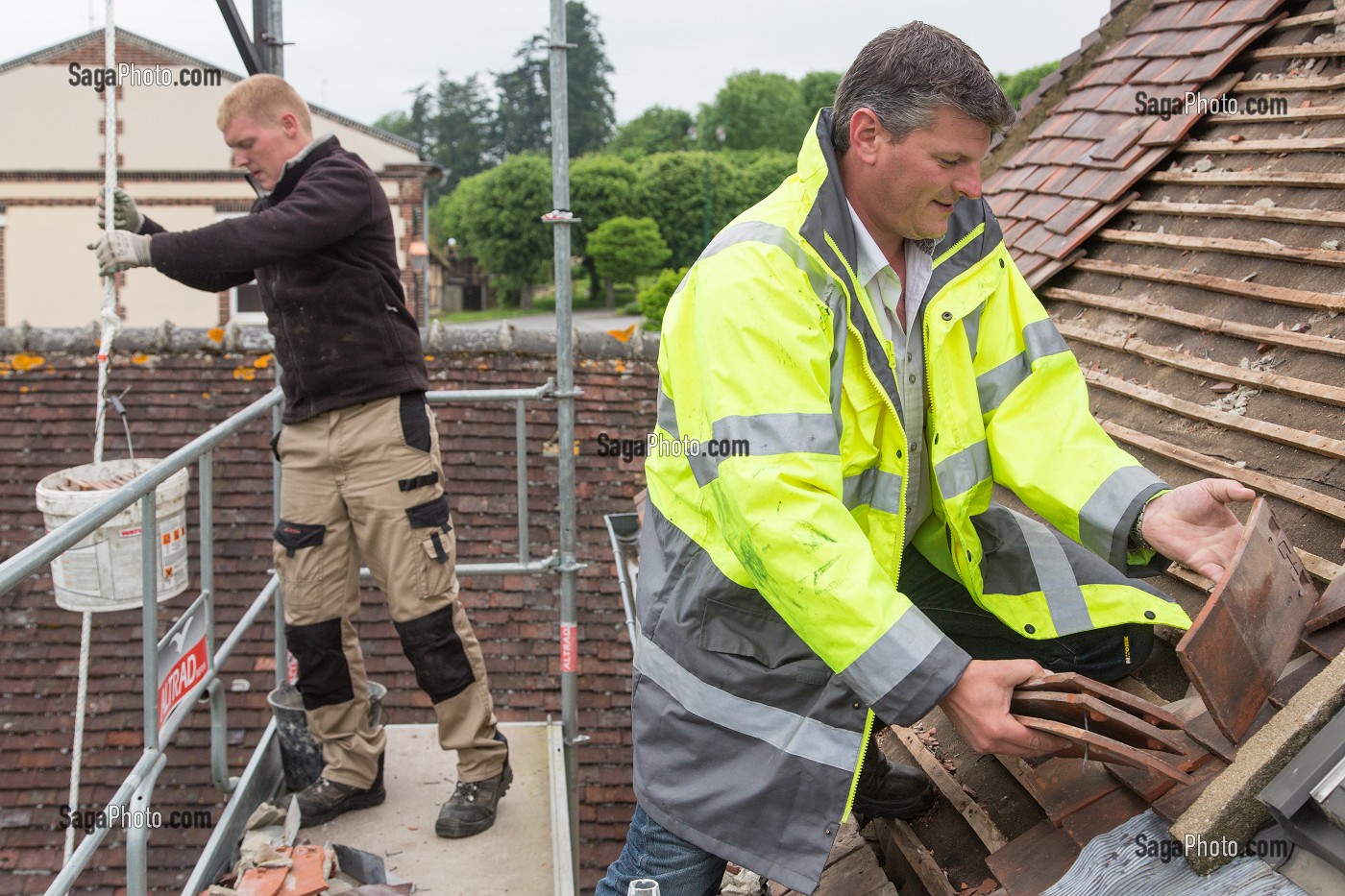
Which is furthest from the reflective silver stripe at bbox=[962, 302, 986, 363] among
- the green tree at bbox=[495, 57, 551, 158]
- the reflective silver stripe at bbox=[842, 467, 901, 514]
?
the green tree at bbox=[495, 57, 551, 158]

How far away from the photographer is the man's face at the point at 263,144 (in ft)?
12.6

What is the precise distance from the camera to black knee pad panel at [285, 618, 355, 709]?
4.09m

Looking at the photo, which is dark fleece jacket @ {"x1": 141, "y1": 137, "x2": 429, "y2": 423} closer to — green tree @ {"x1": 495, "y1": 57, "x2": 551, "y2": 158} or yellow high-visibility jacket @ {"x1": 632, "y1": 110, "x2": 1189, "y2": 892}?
yellow high-visibility jacket @ {"x1": 632, "y1": 110, "x2": 1189, "y2": 892}

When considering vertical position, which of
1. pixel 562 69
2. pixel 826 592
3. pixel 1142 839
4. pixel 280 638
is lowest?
pixel 280 638

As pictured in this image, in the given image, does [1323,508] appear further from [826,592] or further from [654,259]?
[654,259]

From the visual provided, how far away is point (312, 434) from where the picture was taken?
157 inches

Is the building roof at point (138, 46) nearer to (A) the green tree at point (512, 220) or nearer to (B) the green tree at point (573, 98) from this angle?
(A) the green tree at point (512, 220)

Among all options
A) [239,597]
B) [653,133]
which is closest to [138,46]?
[239,597]

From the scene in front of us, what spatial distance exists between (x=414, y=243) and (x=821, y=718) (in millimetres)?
27918

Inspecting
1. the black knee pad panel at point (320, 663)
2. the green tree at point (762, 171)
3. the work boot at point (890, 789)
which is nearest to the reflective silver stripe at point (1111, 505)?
the work boot at point (890, 789)

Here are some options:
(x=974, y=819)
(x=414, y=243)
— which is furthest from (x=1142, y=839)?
(x=414, y=243)

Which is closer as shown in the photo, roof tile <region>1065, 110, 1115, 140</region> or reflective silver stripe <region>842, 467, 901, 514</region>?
reflective silver stripe <region>842, 467, 901, 514</region>

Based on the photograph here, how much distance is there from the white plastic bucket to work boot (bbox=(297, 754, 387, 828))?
3.44 feet

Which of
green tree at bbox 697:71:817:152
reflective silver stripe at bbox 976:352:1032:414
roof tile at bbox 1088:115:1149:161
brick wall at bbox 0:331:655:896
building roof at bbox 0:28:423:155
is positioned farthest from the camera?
green tree at bbox 697:71:817:152
